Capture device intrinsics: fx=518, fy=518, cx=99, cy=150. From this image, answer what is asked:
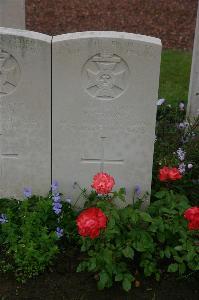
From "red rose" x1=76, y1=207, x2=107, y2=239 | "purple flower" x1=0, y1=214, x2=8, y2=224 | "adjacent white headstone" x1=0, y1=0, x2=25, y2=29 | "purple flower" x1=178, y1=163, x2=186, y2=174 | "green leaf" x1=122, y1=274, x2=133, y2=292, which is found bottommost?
"green leaf" x1=122, y1=274, x2=133, y2=292

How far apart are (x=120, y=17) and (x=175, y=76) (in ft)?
16.8

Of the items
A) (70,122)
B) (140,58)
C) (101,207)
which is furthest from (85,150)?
(140,58)

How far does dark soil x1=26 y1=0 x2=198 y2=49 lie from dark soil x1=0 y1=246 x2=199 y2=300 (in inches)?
342

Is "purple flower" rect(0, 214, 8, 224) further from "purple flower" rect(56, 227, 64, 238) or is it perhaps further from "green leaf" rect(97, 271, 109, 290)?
"green leaf" rect(97, 271, 109, 290)

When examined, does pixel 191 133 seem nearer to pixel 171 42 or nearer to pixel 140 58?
pixel 140 58

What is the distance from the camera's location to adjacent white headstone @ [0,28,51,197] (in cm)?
341

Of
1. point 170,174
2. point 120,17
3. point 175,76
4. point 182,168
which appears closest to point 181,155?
point 182,168

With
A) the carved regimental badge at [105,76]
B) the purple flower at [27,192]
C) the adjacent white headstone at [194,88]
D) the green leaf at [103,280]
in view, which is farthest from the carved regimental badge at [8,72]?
the adjacent white headstone at [194,88]

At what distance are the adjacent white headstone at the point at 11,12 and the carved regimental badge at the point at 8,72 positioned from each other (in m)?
2.32

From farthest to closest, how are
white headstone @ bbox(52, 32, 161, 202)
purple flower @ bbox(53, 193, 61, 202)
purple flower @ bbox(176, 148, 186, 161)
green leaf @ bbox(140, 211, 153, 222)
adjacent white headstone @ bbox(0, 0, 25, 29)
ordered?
1. adjacent white headstone @ bbox(0, 0, 25, 29)
2. purple flower @ bbox(176, 148, 186, 161)
3. purple flower @ bbox(53, 193, 61, 202)
4. white headstone @ bbox(52, 32, 161, 202)
5. green leaf @ bbox(140, 211, 153, 222)

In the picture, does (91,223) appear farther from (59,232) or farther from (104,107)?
(104,107)

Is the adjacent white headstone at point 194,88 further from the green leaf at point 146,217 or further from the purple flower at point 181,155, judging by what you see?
the green leaf at point 146,217

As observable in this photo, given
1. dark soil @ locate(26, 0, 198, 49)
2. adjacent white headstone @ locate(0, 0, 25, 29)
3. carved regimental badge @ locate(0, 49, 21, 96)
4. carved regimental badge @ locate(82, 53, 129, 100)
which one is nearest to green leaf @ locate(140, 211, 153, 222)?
carved regimental badge @ locate(82, 53, 129, 100)

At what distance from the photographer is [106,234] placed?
3.21 meters
